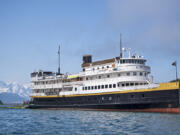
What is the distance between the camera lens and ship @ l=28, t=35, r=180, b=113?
35.5m

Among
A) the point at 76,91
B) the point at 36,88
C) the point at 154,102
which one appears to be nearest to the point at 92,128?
the point at 154,102

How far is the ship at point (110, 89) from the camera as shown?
3553 cm

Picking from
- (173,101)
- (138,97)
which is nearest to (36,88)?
(138,97)

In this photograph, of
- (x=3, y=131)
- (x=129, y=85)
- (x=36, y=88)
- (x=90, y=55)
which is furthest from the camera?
(x=36, y=88)

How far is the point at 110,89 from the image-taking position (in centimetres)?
4072

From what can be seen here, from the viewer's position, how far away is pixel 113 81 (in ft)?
134

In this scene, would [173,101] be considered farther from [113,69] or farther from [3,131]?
[3,131]

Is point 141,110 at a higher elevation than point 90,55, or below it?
below

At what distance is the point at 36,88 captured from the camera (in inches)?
2078

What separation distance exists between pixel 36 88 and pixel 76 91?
1084cm

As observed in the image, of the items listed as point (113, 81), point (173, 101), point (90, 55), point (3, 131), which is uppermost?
Answer: point (90, 55)

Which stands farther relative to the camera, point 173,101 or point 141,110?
point 141,110

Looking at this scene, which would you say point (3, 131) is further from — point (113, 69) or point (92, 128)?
point (113, 69)

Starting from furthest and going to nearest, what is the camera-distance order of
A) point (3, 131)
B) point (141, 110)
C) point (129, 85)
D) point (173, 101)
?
point (129, 85), point (141, 110), point (173, 101), point (3, 131)
